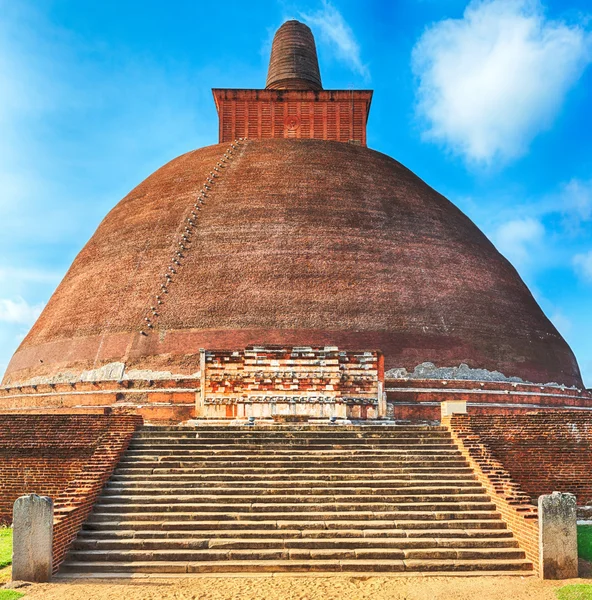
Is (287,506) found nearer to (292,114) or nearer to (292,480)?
(292,480)

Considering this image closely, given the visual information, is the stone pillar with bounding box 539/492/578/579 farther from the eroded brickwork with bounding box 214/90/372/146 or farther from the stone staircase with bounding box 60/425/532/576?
the eroded brickwork with bounding box 214/90/372/146

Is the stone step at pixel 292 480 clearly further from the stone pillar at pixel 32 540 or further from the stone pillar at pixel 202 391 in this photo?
the stone pillar at pixel 202 391

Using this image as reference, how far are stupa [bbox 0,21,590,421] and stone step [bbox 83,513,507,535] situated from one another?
423cm

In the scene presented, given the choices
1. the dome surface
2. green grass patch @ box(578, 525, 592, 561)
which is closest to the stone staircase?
green grass patch @ box(578, 525, 592, 561)

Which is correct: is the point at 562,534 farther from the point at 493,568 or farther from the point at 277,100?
the point at 277,100

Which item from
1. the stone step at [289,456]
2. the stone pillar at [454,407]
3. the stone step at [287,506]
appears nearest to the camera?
the stone step at [287,506]

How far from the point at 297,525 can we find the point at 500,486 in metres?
2.50

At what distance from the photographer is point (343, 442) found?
890 cm

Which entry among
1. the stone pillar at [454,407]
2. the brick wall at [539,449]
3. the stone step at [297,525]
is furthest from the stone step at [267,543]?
the stone pillar at [454,407]

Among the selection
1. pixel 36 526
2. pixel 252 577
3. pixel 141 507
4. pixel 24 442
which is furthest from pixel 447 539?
pixel 24 442

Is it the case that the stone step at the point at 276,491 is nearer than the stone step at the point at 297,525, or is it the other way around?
the stone step at the point at 297,525

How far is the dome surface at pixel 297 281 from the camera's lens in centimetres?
1328

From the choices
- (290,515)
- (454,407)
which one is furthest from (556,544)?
(454,407)

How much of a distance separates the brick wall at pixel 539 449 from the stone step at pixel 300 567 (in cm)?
253
